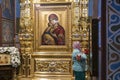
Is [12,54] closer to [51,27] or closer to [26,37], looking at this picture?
A: [26,37]

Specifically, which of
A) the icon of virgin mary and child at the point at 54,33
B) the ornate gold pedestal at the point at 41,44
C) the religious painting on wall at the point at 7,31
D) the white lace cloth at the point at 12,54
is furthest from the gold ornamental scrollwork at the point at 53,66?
the white lace cloth at the point at 12,54

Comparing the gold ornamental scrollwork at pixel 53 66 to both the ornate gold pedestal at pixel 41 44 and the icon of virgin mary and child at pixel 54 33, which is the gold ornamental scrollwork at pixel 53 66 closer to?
the ornate gold pedestal at pixel 41 44

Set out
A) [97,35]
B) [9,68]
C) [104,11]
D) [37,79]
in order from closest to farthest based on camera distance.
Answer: [104,11], [97,35], [9,68], [37,79]

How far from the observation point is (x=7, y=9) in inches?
424

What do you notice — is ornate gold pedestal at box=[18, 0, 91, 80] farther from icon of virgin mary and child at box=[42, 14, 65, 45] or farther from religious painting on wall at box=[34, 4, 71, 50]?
icon of virgin mary and child at box=[42, 14, 65, 45]

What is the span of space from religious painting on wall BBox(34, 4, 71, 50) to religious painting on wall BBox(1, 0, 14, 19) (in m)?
1.07

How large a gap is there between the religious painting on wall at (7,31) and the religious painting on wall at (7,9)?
242mm

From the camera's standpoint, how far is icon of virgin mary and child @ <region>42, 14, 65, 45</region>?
10625 millimetres

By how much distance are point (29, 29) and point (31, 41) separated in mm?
470

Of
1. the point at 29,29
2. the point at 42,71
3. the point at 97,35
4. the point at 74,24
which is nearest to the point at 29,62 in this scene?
the point at 42,71

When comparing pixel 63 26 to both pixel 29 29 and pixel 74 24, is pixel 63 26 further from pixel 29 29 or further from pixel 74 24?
pixel 29 29

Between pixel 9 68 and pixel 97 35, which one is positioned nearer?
pixel 97 35

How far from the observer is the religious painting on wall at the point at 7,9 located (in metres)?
10.4

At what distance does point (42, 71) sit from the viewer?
10656 mm
